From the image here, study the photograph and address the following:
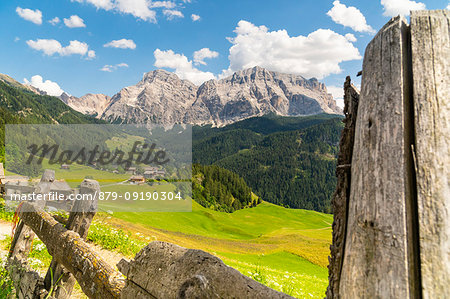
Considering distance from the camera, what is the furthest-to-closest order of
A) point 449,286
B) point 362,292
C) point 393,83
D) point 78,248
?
point 78,248, point 393,83, point 362,292, point 449,286

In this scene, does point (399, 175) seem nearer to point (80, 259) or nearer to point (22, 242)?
point (80, 259)

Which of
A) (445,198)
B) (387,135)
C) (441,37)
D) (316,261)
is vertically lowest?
(316,261)

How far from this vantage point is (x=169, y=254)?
216cm

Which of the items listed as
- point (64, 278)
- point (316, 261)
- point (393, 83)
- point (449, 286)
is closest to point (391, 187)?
point (449, 286)

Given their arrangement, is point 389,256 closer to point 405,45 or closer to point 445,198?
point 445,198

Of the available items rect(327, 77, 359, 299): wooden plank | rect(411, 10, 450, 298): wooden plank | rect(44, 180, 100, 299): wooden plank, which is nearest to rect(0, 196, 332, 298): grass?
rect(44, 180, 100, 299): wooden plank

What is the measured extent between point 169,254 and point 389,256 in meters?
1.62

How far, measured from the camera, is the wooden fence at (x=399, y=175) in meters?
1.18

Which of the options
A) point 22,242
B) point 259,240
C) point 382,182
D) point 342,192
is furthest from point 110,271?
point 259,240

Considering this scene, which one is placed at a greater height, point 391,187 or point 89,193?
point 391,187

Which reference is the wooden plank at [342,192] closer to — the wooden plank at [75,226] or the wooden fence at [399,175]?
the wooden fence at [399,175]

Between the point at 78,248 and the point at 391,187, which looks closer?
the point at 391,187

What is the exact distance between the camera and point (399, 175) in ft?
4.17

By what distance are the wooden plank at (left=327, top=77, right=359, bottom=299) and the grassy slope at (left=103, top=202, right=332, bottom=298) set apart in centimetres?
519
